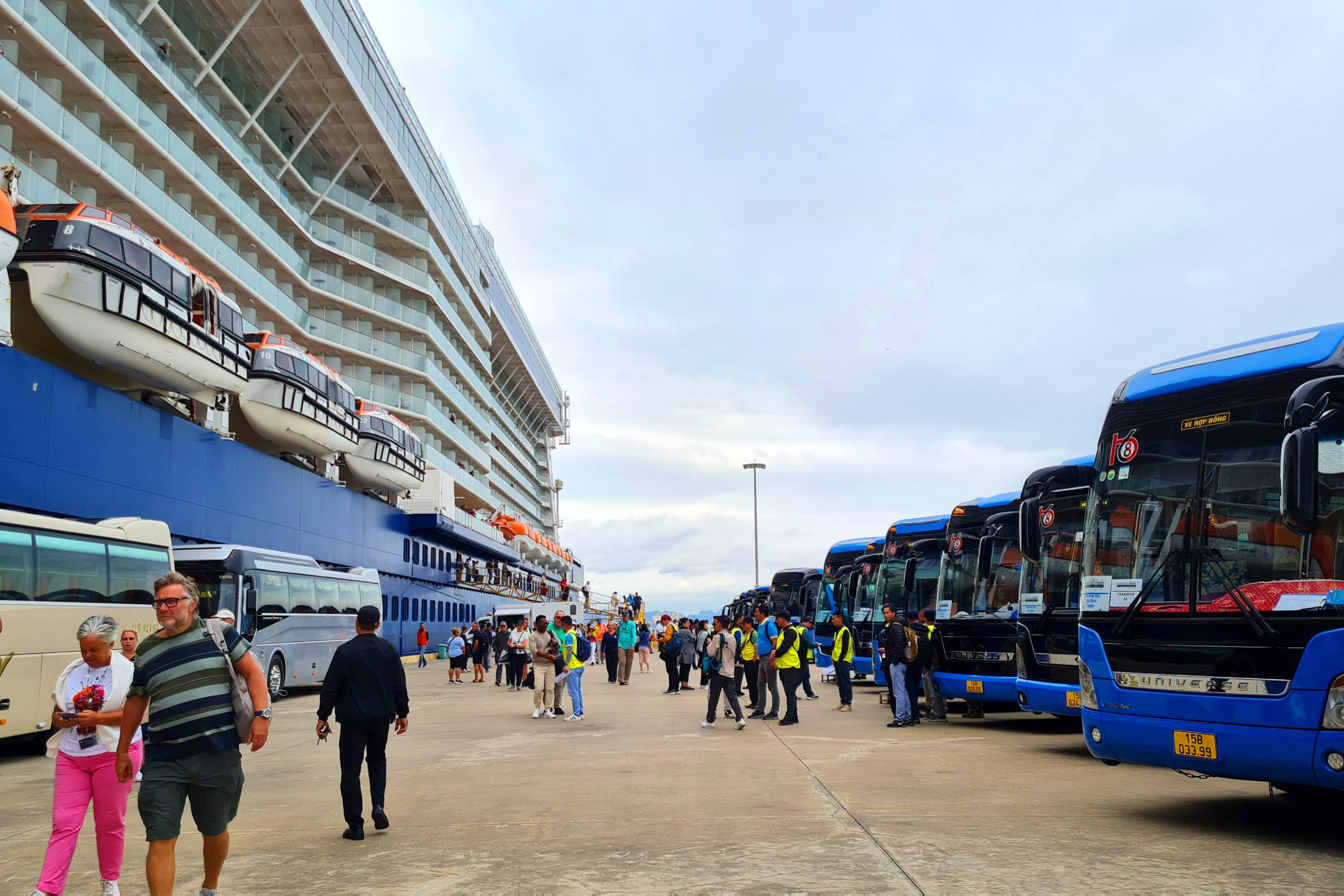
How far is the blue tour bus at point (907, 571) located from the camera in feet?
63.9

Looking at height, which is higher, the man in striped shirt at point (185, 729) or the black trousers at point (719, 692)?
the man in striped shirt at point (185, 729)

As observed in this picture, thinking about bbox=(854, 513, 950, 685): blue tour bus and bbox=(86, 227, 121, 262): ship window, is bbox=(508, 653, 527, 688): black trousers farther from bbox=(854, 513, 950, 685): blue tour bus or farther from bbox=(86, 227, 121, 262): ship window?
bbox=(86, 227, 121, 262): ship window

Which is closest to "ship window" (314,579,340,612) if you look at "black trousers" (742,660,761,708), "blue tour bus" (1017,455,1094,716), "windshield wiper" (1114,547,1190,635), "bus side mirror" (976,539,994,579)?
"black trousers" (742,660,761,708)

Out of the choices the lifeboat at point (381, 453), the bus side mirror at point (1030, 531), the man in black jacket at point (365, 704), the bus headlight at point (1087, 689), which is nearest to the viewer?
the man in black jacket at point (365, 704)

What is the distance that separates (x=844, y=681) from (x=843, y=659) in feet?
1.97

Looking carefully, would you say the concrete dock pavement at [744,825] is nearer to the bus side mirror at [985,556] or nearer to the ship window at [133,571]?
the bus side mirror at [985,556]

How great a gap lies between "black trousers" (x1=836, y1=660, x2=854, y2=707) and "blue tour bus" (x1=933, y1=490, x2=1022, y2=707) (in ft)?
8.10

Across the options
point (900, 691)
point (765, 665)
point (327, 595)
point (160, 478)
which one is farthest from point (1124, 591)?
point (160, 478)

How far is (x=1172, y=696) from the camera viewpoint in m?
7.77

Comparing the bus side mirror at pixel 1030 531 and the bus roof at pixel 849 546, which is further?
the bus roof at pixel 849 546

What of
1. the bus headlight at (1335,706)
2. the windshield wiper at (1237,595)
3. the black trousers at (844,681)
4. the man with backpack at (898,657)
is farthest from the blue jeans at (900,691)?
the bus headlight at (1335,706)

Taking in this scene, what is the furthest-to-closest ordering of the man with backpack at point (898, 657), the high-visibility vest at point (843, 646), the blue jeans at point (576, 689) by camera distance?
1. the high-visibility vest at point (843, 646)
2. the blue jeans at point (576, 689)
3. the man with backpack at point (898, 657)

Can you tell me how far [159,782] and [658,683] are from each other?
27236 mm

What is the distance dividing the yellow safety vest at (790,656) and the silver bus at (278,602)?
26.9 ft
